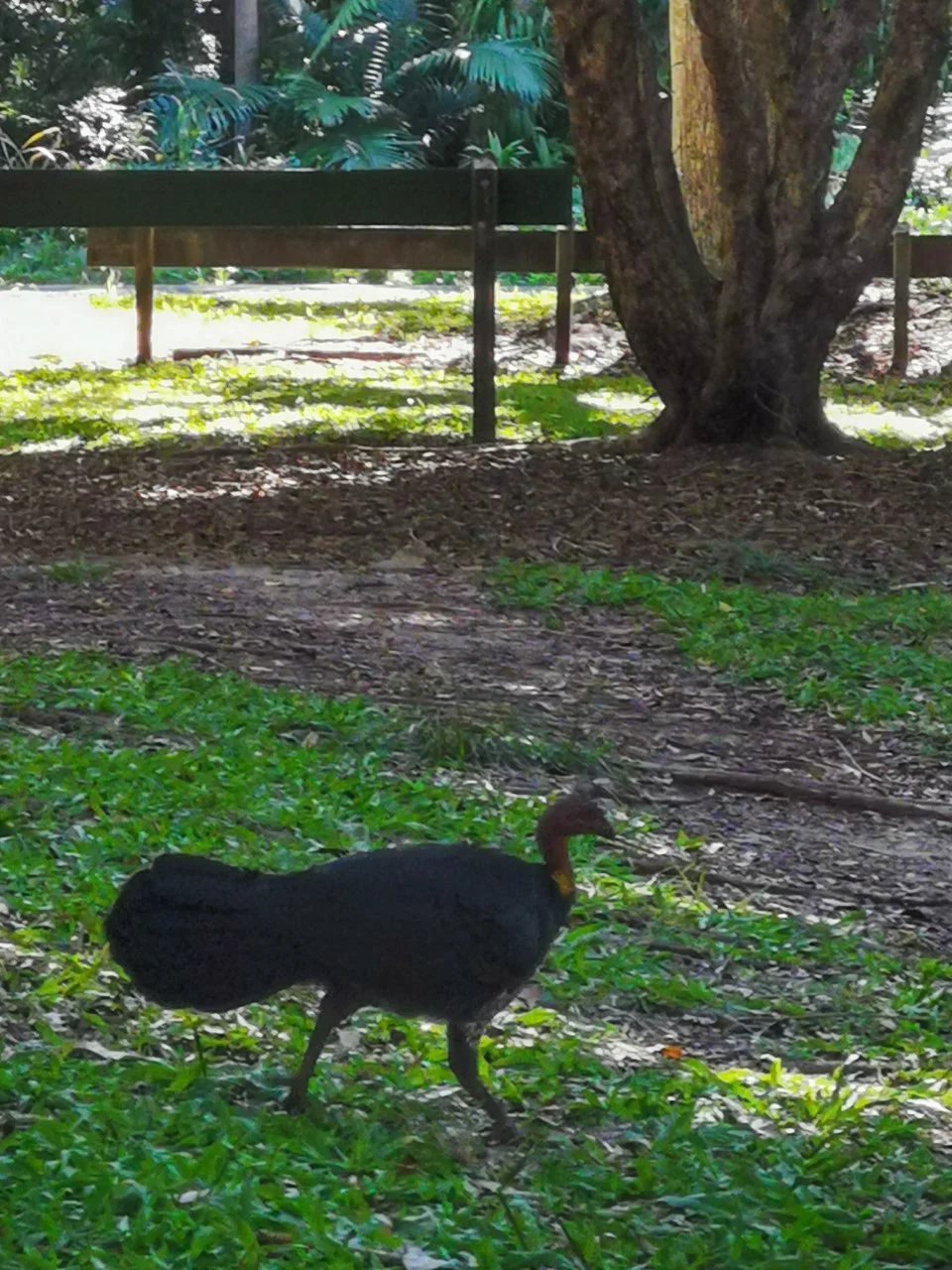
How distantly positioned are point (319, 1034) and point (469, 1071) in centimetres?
30

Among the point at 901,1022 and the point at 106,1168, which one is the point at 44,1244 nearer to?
the point at 106,1168

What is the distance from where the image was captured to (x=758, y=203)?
456 inches

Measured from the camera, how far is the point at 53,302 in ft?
72.5

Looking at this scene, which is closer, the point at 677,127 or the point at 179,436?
the point at 179,436

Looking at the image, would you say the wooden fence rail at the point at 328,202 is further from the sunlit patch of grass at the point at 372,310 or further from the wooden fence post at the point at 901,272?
the sunlit patch of grass at the point at 372,310

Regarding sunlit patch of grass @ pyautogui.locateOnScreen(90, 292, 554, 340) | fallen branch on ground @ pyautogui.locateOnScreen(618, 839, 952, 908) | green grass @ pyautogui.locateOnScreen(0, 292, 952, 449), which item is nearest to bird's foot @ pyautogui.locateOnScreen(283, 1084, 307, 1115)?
fallen branch on ground @ pyautogui.locateOnScreen(618, 839, 952, 908)

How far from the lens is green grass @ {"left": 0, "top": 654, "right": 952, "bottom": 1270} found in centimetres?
361

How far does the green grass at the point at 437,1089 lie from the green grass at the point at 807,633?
1.89 m

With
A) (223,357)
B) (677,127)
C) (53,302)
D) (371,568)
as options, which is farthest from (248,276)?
(371,568)

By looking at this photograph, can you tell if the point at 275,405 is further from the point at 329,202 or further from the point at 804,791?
the point at 804,791

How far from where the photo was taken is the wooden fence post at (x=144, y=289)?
15.5 meters

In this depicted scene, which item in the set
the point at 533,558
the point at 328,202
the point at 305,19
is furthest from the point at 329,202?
the point at 305,19

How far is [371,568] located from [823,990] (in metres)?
4.86

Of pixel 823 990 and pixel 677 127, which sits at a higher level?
pixel 677 127
